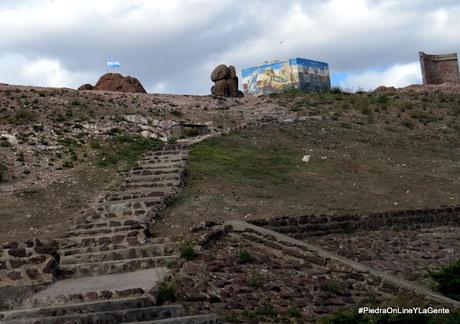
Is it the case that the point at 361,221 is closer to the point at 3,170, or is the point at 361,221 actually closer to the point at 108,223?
the point at 108,223

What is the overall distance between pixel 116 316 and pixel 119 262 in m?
3.15

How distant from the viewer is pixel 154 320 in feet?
25.0

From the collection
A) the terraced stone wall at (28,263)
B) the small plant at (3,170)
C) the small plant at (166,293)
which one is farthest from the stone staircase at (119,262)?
the small plant at (3,170)

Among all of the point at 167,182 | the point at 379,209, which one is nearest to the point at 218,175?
the point at 167,182

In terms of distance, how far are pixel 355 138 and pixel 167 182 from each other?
9.15 meters

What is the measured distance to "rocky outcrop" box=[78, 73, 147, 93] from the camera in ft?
103

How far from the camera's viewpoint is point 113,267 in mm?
10539

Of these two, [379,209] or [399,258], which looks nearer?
[399,258]

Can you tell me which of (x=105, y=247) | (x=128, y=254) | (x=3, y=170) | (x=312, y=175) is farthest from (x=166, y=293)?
(x=3, y=170)

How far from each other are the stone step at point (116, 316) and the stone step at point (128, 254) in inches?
120

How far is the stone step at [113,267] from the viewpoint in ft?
34.4

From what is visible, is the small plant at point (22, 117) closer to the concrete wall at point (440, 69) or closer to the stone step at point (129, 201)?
the stone step at point (129, 201)

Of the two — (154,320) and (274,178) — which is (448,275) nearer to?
(154,320)

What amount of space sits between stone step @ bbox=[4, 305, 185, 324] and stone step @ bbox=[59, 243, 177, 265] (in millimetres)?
3056
